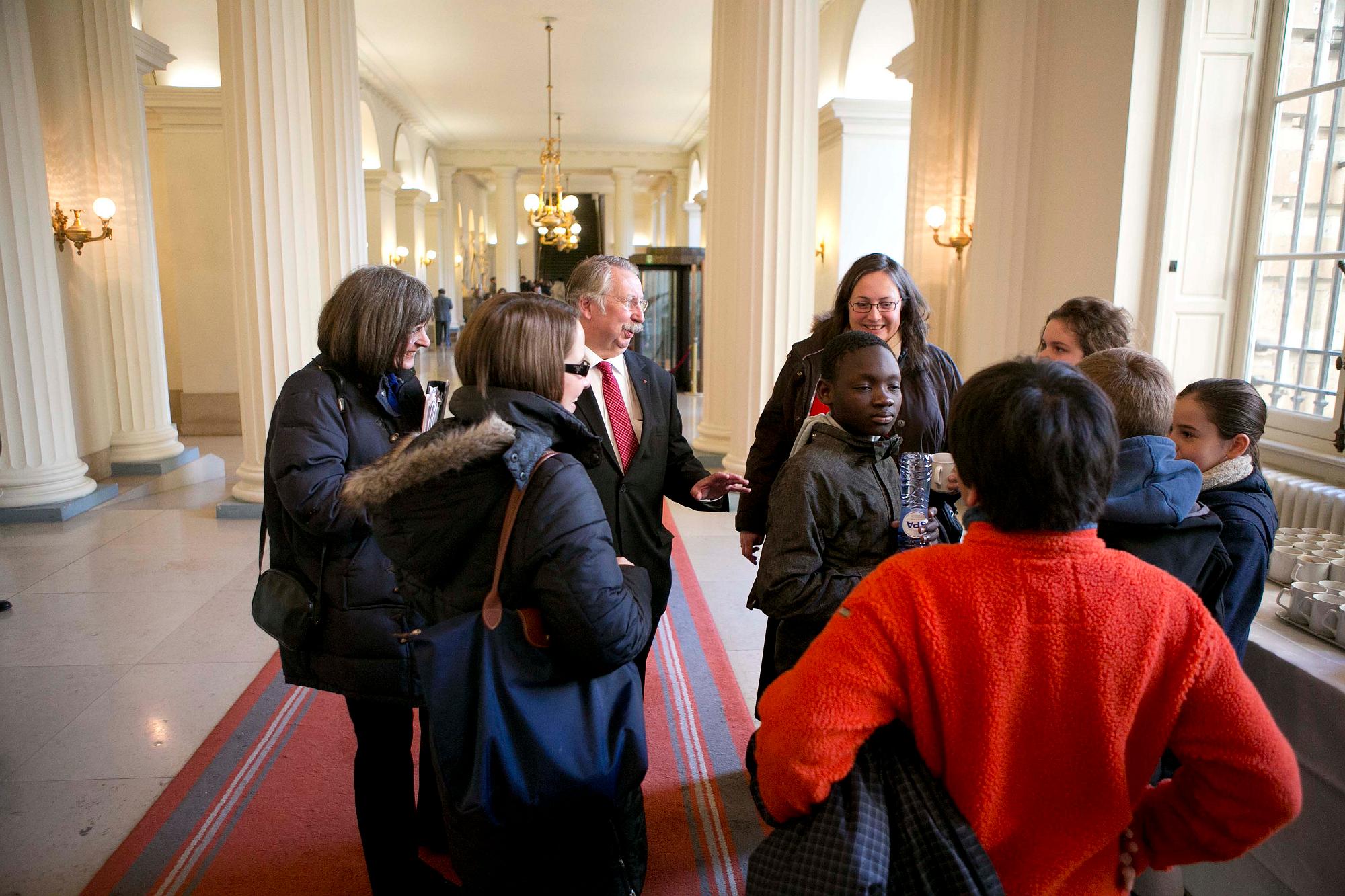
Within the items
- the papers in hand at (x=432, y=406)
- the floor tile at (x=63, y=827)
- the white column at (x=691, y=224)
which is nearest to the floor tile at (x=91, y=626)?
the floor tile at (x=63, y=827)

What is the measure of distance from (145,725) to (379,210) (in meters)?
14.5

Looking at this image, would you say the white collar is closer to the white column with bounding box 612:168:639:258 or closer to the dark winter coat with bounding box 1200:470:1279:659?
the dark winter coat with bounding box 1200:470:1279:659

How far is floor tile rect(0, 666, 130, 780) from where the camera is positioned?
320 centimetres

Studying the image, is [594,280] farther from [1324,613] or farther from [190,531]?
[190,531]

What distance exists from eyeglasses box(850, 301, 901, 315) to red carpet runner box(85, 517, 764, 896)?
165 cm

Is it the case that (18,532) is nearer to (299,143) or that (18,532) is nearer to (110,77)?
(299,143)

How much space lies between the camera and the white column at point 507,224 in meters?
23.3

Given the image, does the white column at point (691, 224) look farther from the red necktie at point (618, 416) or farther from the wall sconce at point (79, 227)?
the red necktie at point (618, 416)

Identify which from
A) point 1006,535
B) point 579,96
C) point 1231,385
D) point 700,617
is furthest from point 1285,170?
point 579,96

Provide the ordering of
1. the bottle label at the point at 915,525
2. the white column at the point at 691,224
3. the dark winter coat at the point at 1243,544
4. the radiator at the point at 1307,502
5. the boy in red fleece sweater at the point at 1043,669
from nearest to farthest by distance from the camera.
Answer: the boy in red fleece sweater at the point at 1043,669 < the bottle label at the point at 915,525 < the dark winter coat at the point at 1243,544 < the radiator at the point at 1307,502 < the white column at the point at 691,224

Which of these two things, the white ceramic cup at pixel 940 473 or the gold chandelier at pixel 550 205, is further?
the gold chandelier at pixel 550 205

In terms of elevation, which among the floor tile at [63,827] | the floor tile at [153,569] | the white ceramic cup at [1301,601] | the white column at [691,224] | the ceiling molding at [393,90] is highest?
the ceiling molding at [393,90]

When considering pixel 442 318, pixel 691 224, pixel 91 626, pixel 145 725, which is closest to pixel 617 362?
pixel 145 725

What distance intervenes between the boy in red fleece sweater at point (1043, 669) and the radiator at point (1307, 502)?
3.17m
